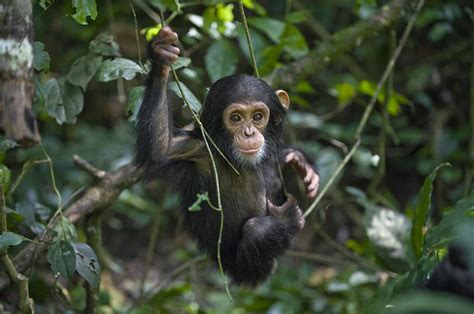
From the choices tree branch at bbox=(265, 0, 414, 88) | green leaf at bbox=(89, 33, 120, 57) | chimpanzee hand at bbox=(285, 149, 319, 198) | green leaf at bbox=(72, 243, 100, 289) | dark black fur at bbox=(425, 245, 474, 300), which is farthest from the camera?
tree branch at bbox=(265, 0, 414, 88)

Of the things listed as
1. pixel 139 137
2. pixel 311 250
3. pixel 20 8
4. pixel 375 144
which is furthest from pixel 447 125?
pixel 20 8

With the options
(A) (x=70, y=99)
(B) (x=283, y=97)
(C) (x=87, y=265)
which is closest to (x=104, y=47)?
(A) (x=70, y=99)

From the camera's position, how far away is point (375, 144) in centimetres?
841

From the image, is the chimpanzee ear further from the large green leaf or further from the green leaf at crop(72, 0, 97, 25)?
the green leaf at crop(72, 0, 97, 25)

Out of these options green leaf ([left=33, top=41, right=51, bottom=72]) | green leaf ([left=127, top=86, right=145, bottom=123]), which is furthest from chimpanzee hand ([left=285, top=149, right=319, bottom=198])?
green leaf ([left=33, top=41, right=51, bottom=72])

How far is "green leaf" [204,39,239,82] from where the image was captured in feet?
18.8

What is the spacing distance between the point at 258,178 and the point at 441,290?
55.4 inches

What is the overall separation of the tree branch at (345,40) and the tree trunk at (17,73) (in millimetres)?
3449

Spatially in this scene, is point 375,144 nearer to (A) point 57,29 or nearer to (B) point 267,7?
(B) point 267,7

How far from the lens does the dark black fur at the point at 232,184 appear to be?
453 cm

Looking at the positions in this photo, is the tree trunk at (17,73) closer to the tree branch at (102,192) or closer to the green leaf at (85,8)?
the green leaf at (85,8)

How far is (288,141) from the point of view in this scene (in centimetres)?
805

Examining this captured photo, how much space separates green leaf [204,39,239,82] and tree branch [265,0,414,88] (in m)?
0.52

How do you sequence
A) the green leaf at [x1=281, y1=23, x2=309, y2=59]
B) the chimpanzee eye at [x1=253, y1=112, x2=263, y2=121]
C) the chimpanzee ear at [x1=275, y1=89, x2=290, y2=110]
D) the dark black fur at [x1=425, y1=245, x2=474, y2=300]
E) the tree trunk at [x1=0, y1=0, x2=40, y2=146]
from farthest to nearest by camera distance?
the green leaf at [x1=281, y1=23, x2=309, y2=59] < the dark black fur at [x1=425, y1=245, x2=474, y2=300] < the chimpanzee ear at [x1=275, y1=89, x2=290, y2=110] < the chimpanzee eye at [x1=253, y1=112, x2=263, y2=121] < the tree trunk at [x1=0, y1=0, x2=40, y2=146]
